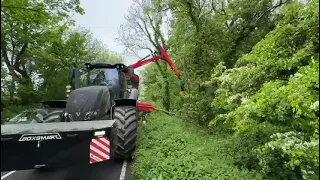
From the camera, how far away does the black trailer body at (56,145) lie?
388cm

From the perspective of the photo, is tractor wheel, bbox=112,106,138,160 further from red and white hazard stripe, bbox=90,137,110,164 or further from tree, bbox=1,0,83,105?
tree, bbox=1,0,83,105

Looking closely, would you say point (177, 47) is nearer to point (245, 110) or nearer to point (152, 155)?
point (152, 155)

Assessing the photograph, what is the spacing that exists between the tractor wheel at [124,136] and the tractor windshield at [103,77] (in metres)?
2.16

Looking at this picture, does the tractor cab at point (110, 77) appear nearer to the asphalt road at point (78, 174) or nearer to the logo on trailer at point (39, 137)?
the asphalt road at point (78, 174)

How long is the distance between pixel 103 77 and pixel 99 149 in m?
4.54

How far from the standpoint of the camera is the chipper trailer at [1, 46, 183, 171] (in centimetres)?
390

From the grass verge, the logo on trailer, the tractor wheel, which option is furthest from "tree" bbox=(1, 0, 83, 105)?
the grass verge

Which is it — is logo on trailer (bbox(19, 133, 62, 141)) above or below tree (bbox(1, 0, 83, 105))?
below

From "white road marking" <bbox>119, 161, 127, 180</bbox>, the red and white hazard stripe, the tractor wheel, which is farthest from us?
the tractor wheel

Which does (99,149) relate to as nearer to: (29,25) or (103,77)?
(103,77)

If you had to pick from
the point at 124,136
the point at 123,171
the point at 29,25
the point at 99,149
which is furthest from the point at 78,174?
the point at 29,25

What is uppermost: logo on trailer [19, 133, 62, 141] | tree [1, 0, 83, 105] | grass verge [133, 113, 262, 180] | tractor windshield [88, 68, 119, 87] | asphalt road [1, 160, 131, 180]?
tree [1, 0, 83, 105]

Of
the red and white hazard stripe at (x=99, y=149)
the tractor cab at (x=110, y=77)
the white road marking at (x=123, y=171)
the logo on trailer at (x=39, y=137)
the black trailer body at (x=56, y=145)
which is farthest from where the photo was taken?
the tractor cab at (x=110, y=77)

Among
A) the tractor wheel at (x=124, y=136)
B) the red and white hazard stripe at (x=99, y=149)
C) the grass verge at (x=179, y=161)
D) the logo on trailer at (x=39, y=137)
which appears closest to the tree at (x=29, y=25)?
the logo on trailer at (x=39, y=137)
